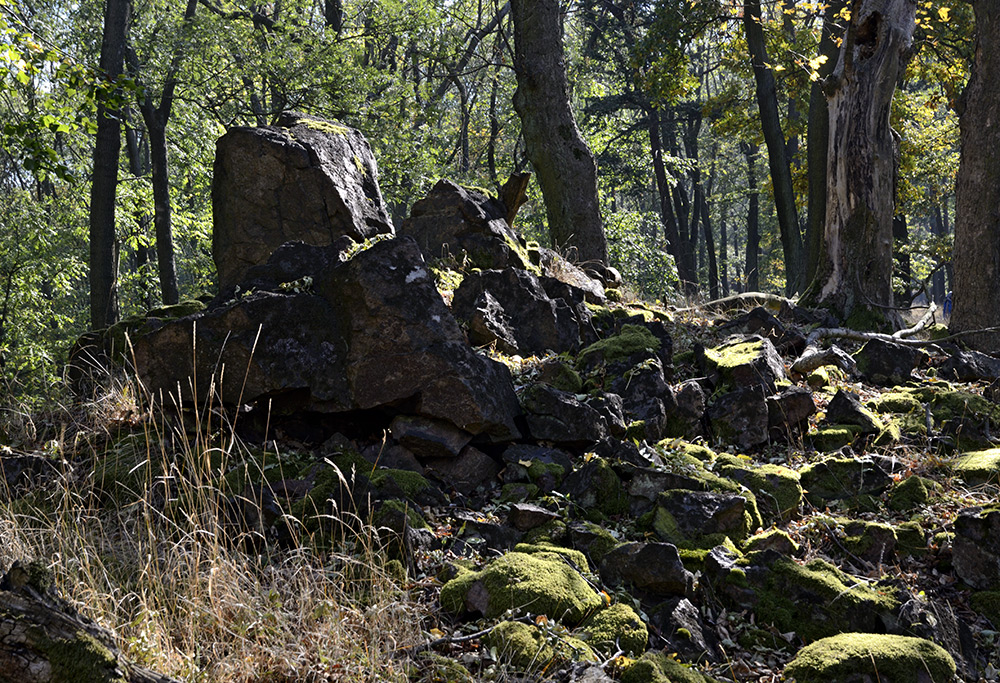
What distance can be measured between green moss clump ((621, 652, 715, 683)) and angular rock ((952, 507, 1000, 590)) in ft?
6.02

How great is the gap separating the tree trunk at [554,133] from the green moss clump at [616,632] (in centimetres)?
653

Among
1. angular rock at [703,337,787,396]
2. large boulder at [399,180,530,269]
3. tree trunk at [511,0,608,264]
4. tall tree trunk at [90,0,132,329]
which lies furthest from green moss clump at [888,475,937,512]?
tall tree trunk at [90,0,132,329]

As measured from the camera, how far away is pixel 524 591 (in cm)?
322

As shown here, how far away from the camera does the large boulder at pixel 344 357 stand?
15.2ft

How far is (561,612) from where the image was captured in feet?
10.5

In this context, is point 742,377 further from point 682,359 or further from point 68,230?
point 68,230

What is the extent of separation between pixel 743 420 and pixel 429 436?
237cm

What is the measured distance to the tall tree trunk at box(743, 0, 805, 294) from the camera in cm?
1322

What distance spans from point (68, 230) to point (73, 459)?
57.4 feet

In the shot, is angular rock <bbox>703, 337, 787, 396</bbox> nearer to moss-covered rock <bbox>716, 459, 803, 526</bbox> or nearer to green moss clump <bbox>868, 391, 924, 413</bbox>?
green moss clump <bbox>868, 391, 924, 413</bbox>

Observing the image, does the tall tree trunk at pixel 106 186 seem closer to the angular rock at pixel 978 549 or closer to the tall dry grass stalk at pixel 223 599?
the tall dry grass stalk at pixel 223 599

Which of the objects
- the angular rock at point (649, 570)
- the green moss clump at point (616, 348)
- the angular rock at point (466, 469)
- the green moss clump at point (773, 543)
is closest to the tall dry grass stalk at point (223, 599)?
the angular rock at point (466, 469)

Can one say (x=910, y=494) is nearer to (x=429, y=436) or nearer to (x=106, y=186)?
(x=429, y=436)

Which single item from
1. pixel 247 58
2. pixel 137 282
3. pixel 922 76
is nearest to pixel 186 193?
pixel 137 282
